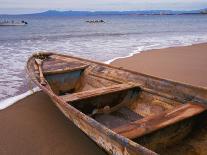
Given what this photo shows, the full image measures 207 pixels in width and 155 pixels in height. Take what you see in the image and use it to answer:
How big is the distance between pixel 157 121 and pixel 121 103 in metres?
1.63

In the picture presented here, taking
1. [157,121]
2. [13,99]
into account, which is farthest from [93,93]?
[13,99]

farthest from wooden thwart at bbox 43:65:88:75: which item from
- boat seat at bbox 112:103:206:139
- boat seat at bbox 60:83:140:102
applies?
boat seat at bbox 112:103:206:139

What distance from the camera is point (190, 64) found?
383 inches

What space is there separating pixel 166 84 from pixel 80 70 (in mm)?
2374

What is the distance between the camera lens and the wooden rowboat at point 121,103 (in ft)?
9.55

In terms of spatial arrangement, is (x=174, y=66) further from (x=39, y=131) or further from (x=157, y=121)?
(x=157, y=121)

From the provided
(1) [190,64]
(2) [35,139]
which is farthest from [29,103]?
(1) [190,64]

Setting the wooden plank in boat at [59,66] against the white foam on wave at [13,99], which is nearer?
the white foam on wave at [13,99]

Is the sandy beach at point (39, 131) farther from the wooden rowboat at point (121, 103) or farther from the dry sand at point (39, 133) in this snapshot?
the wooden rowboat at point (121, 103)

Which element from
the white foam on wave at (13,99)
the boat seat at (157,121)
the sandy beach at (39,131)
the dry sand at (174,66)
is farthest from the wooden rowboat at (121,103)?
the dry sand at (174,66)

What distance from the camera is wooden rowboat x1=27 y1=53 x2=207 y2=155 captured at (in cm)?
291

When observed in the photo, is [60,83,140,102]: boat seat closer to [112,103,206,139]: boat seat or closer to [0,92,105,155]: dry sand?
[0,92,105,155]: dry sand

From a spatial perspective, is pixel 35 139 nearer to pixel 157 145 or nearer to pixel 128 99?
pixel 128 99

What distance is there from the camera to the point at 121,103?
4754mm
